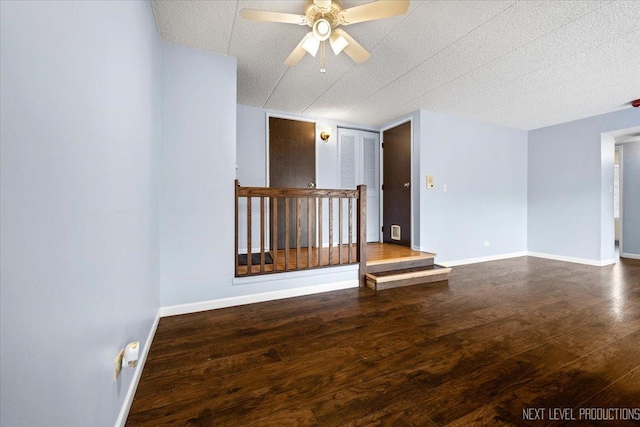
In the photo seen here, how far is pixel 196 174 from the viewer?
8.07 feet

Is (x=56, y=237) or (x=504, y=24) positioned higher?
(x=504, y=24)

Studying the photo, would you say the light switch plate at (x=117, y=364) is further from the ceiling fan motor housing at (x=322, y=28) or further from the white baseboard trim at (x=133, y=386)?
the ceiling fan motor housing at (x=322, y=28)

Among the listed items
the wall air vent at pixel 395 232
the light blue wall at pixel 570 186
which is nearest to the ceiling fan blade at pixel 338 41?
the wall air vent at pixel 395 232

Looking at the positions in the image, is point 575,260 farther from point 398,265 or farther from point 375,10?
point 375,10

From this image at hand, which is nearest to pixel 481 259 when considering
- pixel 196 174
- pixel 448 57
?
pixel 448 57

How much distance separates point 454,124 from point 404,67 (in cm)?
212

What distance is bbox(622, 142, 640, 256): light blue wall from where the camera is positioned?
4820mm

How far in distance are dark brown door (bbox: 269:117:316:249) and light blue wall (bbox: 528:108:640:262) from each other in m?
4.53

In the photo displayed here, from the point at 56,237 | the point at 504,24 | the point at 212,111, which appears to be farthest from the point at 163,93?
the point at 504,24

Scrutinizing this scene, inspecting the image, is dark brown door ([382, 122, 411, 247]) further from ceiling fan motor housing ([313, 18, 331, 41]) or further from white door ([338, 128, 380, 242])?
ceiling fan motor housing ([313, 18, 331, 41])

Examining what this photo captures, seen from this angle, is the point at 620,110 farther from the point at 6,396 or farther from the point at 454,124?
the point at 6,396

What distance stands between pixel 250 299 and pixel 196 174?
1.38 metres

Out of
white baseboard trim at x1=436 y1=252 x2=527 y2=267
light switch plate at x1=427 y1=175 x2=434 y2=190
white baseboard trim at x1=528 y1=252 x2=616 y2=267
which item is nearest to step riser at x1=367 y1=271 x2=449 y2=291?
white baseboard trim at x1=436 y1=252 x2=527 y2=267

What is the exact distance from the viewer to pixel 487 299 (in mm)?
2758
